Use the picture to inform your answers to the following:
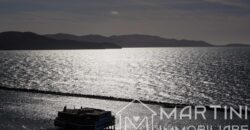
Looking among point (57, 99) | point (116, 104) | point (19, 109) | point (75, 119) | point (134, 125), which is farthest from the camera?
point (57, 99)

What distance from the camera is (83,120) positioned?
61.0 meters

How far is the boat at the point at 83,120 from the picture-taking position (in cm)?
6081

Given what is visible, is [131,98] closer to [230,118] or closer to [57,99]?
[57,99]

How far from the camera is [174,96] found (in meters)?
112

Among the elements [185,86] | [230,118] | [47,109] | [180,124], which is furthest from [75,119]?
[185,86]

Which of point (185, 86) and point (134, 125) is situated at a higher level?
point (185, 86)

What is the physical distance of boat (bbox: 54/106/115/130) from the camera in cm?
6081

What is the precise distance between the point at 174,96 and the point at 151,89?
55.3 feet
